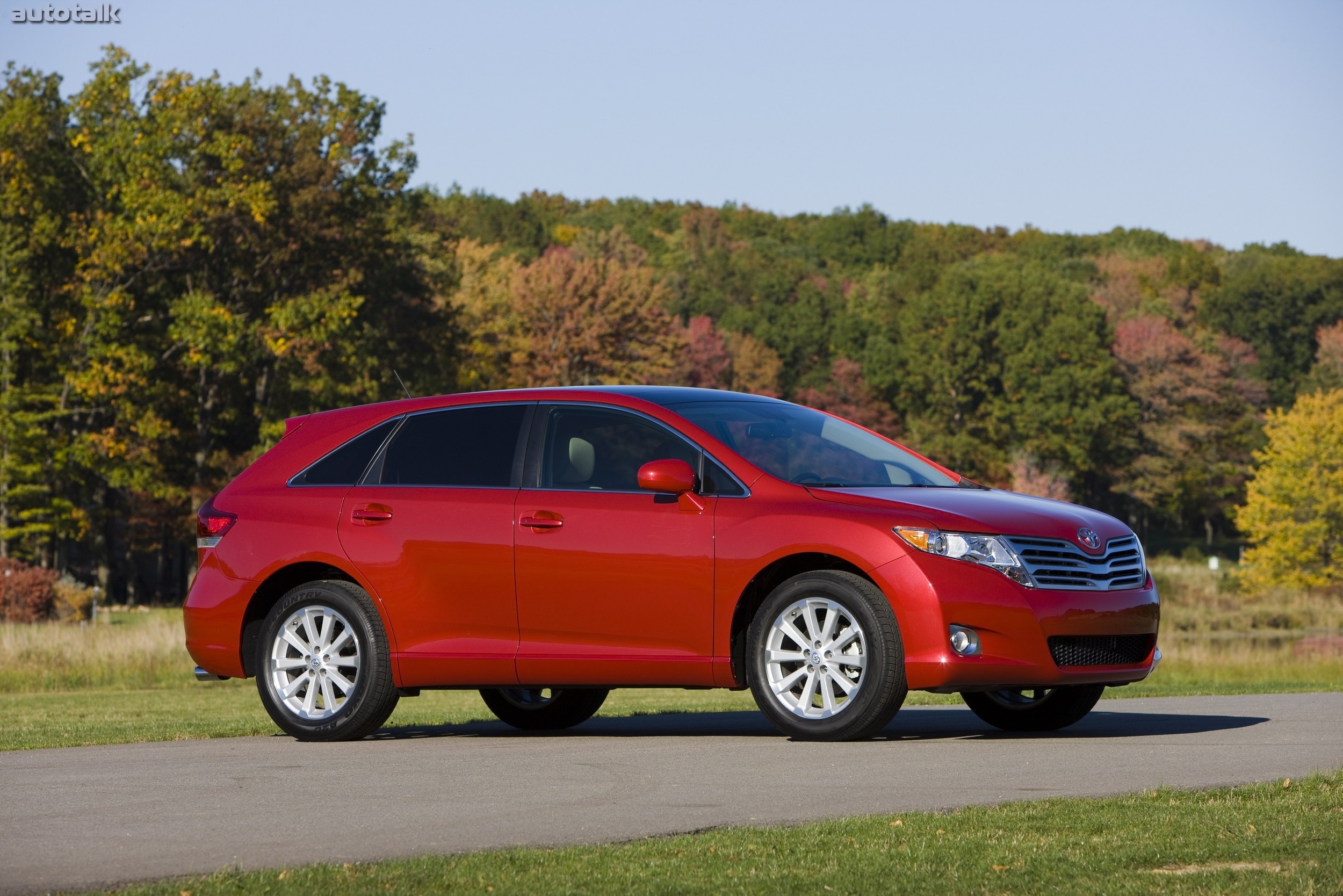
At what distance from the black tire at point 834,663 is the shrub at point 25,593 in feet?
104

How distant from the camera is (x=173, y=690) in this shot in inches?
782

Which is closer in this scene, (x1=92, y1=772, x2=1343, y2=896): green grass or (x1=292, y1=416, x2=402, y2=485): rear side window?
(x1=92, y1=772, x2=1343, y2=896): green grass

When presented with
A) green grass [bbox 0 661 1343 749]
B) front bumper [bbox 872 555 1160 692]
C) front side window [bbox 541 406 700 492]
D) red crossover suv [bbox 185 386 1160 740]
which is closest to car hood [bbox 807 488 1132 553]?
red crossover suv [bbox 185 386 1160 740]

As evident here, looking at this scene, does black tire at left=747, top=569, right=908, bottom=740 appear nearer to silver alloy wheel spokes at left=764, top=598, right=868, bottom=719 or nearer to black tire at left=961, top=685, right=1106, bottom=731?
silver alloy wheel spokes at left=764, top=598, right=868, bottom=719

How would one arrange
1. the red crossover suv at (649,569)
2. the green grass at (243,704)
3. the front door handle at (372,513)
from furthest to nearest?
the green grass at (243,704) < the front door handle at (372,513) < the red crossover suv at (649,569)

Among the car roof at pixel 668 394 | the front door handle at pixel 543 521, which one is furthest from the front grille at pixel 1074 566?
the front door handle at pixel 543 521

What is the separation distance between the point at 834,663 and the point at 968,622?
0.70 meters

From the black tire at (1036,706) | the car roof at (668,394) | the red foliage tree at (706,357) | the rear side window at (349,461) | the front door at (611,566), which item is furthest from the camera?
the red foliage tree at (706,357)

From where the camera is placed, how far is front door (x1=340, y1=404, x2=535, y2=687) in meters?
9.37

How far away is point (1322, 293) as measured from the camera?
10131 centimetres

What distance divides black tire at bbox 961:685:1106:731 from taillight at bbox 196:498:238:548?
4342 millimetres

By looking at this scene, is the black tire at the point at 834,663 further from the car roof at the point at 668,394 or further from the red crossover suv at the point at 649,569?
the car roof at the point at 668,394

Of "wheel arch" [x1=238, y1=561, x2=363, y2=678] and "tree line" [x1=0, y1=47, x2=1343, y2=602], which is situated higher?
"tree line" [x1=0, y1=47, x2=1343, y2=602]

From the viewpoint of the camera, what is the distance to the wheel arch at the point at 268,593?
10.0 metres
